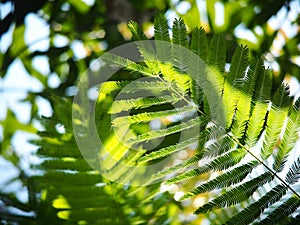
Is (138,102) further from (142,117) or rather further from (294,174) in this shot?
(294,174)

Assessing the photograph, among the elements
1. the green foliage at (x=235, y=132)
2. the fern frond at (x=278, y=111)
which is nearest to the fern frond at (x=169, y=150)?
the green foliage at (x=235, y=132)

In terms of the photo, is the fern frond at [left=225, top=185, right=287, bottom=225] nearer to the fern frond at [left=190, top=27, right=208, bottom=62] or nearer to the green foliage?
the green foliage

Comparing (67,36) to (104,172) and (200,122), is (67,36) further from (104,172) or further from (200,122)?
(200,122)

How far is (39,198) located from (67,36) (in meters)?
0.88

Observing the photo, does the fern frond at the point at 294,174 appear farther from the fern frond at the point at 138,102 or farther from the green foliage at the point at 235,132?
the fern frond at the point at 138,102

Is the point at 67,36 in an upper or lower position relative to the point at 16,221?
upper

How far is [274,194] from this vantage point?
0.55m

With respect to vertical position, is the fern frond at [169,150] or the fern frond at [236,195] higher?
the fern frond at [169,150]

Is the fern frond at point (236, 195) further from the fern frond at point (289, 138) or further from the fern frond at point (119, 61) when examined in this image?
the fern frond at point (119, 61)

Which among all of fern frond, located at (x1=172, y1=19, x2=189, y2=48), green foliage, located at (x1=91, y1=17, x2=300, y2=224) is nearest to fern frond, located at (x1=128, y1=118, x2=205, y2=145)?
green foliage, located at (x1=91, y1=17, x2=300, y2=224)

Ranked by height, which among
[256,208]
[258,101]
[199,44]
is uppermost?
[199,44]

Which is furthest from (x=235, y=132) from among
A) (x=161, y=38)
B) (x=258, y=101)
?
(x=161, y=38)

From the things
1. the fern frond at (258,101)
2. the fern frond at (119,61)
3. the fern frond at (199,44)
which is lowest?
the fern frond at (258,101)

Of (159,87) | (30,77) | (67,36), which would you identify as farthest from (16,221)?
(67,36)
